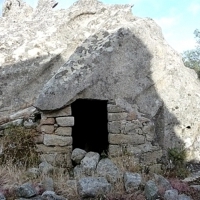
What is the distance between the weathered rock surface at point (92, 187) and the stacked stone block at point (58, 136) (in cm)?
166

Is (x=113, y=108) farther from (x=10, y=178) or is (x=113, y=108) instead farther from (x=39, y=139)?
(x=10, y=178)

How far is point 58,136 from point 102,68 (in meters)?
1.66

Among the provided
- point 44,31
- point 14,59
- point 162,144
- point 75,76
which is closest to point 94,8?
point 44,31

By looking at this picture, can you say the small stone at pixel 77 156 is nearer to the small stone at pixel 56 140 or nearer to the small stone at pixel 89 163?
the small stone at pixel 89 163

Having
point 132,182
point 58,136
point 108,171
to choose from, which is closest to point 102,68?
point 58,136

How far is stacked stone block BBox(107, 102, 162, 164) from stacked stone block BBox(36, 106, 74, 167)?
33.4 inches

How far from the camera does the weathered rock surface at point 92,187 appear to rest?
563cm

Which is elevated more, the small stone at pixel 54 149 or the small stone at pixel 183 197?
the small stone at pixel 54 149

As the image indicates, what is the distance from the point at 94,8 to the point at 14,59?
2.62m

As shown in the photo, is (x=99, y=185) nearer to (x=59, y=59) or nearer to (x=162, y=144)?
(x=162, y=144)

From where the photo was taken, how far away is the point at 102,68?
7719 mm

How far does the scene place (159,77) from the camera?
8391mm

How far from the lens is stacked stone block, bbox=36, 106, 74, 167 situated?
7.39 m

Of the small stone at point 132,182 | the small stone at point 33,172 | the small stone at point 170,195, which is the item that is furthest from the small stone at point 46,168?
the small stone at point 170,195
